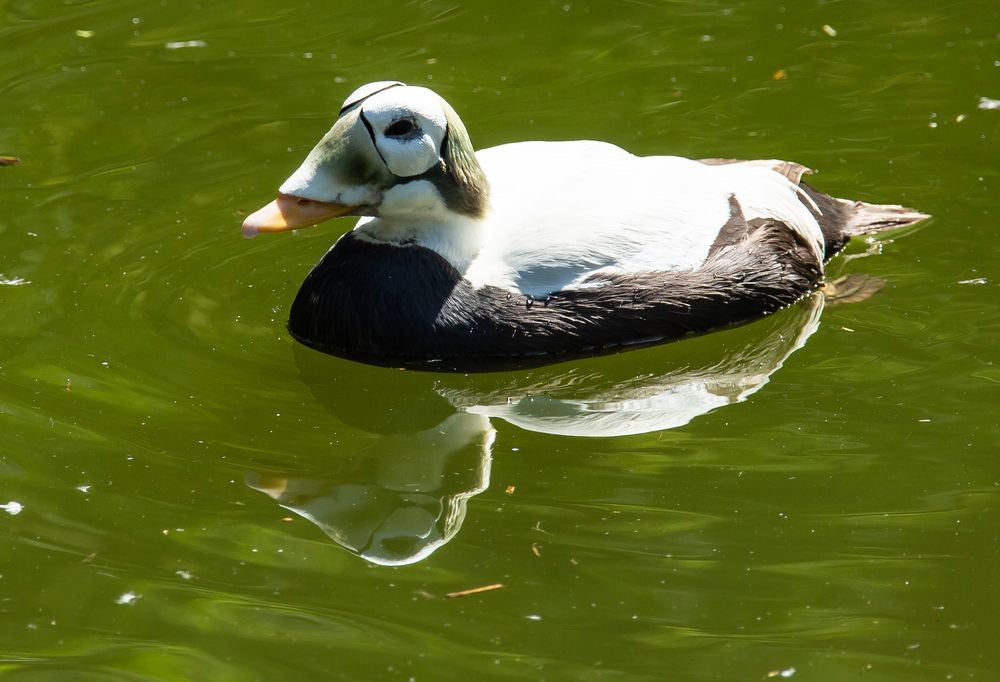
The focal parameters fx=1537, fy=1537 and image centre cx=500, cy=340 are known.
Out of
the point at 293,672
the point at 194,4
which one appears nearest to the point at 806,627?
the point at 293,672

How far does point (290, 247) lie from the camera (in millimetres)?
6777

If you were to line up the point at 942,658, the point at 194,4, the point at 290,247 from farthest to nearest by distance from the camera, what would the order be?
the point at 194,4 → the point at 290,247 → the point at 942,658

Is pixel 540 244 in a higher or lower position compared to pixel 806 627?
higher

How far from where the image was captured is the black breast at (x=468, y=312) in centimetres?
564

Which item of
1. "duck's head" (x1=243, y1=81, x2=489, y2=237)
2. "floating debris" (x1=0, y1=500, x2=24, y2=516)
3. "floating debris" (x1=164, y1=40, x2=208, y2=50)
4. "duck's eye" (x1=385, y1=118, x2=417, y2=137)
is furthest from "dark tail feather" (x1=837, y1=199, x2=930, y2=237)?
"floating debris" (x1=164, y1=40, x2=208, y2=50)

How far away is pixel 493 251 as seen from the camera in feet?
18.9

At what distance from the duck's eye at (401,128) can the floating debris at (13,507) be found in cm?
181

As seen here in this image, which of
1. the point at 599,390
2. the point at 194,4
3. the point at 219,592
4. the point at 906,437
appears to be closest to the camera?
the point at 219,592

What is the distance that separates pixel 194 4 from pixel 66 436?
4983 millimetres

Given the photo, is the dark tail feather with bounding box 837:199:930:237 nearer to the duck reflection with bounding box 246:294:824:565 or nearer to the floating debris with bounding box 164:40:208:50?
the duck reflection with bounding box 246:294:824:565

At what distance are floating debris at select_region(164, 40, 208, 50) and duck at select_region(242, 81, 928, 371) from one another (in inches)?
136

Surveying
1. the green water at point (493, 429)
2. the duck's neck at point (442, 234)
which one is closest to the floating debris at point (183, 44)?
the green water at point (493, 429)

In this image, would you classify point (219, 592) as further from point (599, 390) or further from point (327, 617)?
point (599, 390)

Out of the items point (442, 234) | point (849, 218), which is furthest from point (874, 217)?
point (442, 234)
